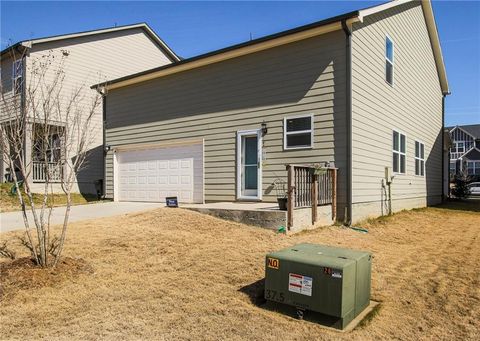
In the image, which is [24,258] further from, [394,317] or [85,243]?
[394,317]

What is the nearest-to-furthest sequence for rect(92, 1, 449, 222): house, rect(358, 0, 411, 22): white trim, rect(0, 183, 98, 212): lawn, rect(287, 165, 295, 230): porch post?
rect(287, 165, 295, 230): porch post → rect(358, 0, 411, 22): white trim → rect(92, 1, 449, 222): house → rect(0, 183, 98, 212): lawn

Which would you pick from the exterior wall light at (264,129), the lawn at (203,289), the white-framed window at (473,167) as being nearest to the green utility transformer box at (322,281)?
the lawn at (203,289)

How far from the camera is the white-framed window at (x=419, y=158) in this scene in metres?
15.6

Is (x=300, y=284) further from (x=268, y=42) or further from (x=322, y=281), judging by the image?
(x=268, y=42)

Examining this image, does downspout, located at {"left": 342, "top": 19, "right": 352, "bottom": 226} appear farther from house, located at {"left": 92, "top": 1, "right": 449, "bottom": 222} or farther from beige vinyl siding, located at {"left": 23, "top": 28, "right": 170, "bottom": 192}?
beige vinyl siding, located at {"left": 23, "top": 28, "right": 170, "bottom": 192}

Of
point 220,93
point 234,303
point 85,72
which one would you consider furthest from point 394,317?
point 85,72

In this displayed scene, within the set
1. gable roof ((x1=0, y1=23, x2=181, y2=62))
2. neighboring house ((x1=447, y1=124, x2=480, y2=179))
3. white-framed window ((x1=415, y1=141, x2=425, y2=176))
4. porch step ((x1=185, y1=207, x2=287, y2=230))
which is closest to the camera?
porch step ((x1=185, y1=207, x2=287, y2=230))

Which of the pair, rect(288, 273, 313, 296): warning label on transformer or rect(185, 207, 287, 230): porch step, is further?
rect(185, 207, 287, 230): porch step

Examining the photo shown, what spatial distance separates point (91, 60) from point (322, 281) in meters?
17.2

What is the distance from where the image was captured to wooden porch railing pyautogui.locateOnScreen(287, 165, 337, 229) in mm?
7812

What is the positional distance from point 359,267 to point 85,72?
16805mm

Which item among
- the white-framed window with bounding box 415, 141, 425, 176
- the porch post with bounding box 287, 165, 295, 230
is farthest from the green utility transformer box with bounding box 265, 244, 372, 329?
the white-framed window with bounding box 415, 141, 425, 176

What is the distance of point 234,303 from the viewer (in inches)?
174

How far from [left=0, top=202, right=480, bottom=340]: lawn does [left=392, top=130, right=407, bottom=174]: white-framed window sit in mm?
5027
